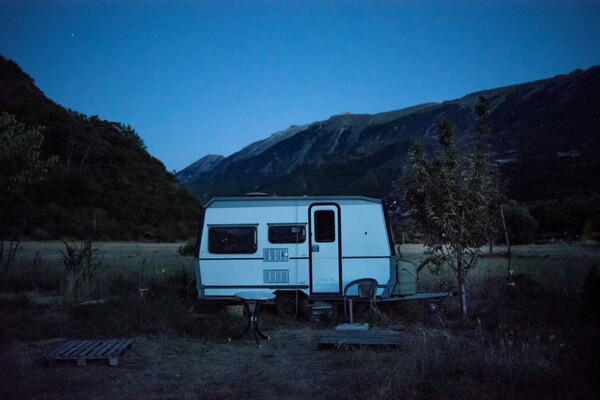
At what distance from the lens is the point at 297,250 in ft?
39.1

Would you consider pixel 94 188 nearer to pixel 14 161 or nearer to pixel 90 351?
pixel 14 161

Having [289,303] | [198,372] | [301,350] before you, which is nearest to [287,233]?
[289,303]

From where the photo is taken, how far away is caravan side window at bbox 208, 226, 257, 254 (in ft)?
39.6

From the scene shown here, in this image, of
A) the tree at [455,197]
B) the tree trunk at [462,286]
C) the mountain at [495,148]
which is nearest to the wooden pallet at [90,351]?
the tree at [455,197]

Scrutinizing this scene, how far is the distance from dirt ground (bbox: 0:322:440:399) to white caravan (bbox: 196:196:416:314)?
8.02 feet

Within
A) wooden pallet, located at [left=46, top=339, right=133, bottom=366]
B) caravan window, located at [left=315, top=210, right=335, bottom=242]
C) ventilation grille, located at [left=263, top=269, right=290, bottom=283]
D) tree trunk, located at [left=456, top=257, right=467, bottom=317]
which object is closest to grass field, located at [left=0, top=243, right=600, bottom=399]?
wooden pallet, located at [left=46, top=339, right=133, bottom=366]

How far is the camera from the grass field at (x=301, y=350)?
629 cm

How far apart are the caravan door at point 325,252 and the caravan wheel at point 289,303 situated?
0.42 meters

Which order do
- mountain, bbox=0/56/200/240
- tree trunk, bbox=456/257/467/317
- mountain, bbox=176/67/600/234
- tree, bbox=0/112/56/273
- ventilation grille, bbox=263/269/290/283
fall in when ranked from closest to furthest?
tree trunk, bbox=456/257/467/317 < ventilation grille, bbox=263/269/290/283 < tree, bbox=0/112/56/273 < mountain, bbox=0/56/200/240 < mountain, bbox=176/67/600/234

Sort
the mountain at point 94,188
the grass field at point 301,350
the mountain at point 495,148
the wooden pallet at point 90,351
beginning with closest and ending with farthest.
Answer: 1. the grass field at point 301,350
2. the wooden pallet at point 90,351
3. the mountain at point 94,188
4. the mountain at point 495,148

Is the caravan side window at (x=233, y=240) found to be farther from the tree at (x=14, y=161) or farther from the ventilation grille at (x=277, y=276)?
the tree at (x=14, y=161)

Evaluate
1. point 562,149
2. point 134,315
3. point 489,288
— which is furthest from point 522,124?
point 134,315

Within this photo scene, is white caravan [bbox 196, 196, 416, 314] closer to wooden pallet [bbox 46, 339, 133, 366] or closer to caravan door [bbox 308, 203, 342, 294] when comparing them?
caravan door [bbox 308, 203, 342, 294]

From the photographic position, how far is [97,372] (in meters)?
7.39
